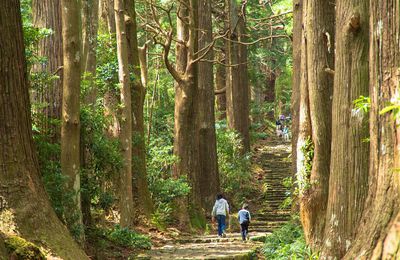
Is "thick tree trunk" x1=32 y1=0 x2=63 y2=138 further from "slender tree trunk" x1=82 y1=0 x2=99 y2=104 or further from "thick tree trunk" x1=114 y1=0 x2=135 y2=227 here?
"slender tree trunk" x1=82 y1=0 x2=99 y2=104

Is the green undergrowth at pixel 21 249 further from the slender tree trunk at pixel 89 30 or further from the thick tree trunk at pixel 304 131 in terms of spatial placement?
the slender tree trunk at pixel 89 30

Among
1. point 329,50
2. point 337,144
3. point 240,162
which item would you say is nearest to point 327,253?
point 337,144

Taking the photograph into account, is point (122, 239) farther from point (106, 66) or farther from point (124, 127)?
point (106, 66)

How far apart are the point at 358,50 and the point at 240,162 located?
843 inches

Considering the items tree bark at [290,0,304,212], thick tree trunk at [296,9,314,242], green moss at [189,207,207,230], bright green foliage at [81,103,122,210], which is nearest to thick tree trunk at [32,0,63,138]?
bright green foliage at [81,103,122,210]

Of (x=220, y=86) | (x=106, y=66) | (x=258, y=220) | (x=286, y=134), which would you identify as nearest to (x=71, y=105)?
(x=106, y=66)

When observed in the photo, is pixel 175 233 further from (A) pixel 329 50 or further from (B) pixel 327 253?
(B) pixel 327 253

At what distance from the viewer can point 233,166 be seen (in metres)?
29.1

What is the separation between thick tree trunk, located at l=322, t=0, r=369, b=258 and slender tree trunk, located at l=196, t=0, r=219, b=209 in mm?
15261

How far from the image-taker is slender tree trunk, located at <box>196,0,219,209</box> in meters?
24.1

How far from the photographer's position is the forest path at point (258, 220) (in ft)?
44.4

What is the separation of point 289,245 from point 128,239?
151 inches

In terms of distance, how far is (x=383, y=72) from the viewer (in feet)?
16.9

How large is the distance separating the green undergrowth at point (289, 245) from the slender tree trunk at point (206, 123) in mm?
7821
